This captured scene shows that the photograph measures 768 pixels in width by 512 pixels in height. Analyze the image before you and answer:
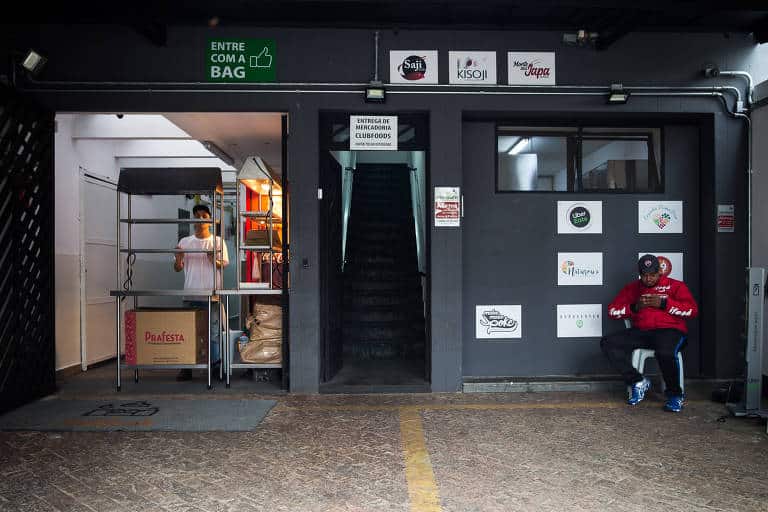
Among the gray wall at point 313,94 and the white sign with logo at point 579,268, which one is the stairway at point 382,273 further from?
the white sign with logo at point 579,268

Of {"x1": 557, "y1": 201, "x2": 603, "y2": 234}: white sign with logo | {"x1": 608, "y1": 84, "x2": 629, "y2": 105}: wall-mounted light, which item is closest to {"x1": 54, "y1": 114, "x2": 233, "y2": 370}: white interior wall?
{"x1": 557, "y1": 201, "x2": 603, "y2": 234}: white sign with logo

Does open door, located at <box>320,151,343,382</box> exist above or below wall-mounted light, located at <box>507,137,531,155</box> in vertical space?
below

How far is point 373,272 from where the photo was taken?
877 cm

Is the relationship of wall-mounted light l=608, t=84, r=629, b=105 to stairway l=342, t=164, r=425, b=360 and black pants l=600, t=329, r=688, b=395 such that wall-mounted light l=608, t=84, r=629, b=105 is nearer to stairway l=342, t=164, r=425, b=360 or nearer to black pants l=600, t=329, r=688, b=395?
black pants l=600, t=329, r=688, b=395

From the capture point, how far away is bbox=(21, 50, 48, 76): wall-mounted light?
5141 mm

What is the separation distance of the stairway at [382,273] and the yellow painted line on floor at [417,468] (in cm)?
266

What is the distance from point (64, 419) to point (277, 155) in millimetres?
5811

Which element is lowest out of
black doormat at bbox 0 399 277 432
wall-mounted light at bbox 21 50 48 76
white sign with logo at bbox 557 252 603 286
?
black doormat at bbox 0 399 277 432

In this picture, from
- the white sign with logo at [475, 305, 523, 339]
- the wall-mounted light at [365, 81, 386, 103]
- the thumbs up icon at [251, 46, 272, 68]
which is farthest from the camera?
the white sign with logo at [475, 305, 523, 339]

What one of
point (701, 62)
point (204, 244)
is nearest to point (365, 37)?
point (204, 244)

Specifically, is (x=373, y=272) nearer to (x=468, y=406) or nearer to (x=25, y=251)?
(x=468, y=406)

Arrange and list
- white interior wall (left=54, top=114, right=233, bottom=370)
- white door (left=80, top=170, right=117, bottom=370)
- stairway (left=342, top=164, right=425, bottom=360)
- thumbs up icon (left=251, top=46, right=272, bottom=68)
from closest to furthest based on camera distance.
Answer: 1. thumbs up icon (left=251, top=46, right=272, bottom=68)
2. white interior wall (left=54, top=114, right=233, bottom=370)
3. white door (left=80, top=170, right=117, bottom=370)
4. stairway (left=342, top=164, right=425, bottom=360)

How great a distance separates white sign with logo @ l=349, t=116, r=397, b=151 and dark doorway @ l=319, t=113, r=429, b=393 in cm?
12

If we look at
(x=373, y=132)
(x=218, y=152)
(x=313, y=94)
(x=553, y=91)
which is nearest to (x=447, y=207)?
(x=373, y=132)
